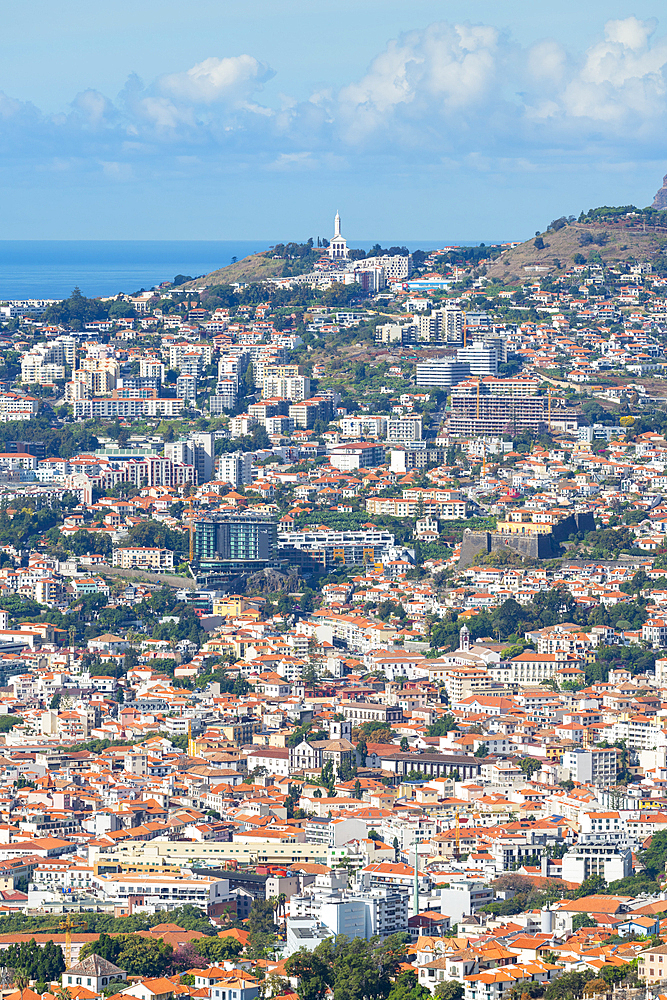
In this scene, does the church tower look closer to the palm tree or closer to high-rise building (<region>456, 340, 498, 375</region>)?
high-rise building (<region>456, 340, 498, 375</region>)

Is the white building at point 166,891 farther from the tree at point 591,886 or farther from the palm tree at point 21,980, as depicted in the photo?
the tree at point 591,886

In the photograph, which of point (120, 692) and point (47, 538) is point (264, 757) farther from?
point (47, 538)

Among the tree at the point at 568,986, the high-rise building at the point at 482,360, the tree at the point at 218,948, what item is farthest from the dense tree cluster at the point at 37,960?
the high-rise building at the point at 482,360

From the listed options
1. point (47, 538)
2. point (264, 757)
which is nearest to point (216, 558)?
point (47, 538)

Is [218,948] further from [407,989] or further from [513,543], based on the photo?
[513,543]

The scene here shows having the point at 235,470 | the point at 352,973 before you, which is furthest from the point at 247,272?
the point at 352,973
